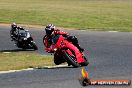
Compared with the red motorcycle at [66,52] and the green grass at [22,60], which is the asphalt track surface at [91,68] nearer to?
the red motorcycle at [66,52]

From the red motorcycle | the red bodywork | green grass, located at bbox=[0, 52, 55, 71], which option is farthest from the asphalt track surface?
green grass, located at bbox=[0, 52, 55, 71]

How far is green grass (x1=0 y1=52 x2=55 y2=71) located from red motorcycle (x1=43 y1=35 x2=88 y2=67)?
686mm

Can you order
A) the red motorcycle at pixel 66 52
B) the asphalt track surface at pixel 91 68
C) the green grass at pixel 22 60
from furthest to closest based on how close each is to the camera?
the green grass at pixel 22 60 → the red motorcycle at pixel 66 52 → the asphalt track surface at pixel 91 68

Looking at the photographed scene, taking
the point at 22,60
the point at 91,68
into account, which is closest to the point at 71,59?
the point at 91,68

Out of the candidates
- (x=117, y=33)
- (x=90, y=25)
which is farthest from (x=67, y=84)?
(x=90, y=25)

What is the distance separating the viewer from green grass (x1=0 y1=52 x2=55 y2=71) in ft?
60.3

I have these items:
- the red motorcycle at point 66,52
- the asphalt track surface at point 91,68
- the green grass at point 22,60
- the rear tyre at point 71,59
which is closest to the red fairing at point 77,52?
the red motorcycle at point 66,52

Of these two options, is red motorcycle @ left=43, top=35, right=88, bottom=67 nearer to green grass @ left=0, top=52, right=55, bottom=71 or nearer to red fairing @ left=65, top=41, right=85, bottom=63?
red fairing @ left=65, top=41, right=85, bottom=63

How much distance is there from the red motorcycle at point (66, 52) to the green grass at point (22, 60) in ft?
2.25

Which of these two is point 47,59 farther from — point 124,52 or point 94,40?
point 94,40

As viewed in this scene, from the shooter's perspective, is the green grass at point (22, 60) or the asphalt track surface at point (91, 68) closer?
the asphalt track surface at point (91, 68)

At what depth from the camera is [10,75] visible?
16094mm

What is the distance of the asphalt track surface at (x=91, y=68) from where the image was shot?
1446 cm

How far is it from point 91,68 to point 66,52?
43.4 inches
